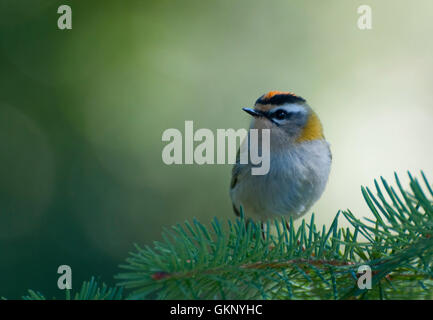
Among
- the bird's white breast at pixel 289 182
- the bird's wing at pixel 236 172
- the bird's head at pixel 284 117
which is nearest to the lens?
the bird's white breast at pixel 289 182

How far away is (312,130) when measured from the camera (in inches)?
118

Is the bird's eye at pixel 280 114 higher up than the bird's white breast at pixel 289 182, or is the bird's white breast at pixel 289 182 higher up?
the bird's eye at pixel 280 114

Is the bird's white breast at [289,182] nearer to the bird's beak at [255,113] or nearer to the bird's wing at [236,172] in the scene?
the bird's wing at [236,172]

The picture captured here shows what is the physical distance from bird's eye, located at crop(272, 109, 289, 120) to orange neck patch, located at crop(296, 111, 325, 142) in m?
0.16

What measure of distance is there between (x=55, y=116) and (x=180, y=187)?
98cm

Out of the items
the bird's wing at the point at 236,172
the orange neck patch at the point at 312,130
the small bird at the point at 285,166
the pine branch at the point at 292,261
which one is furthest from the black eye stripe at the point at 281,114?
the pine branch at the point at 292,261

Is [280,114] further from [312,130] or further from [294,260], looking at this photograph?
[294,260]

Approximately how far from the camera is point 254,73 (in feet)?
11.0

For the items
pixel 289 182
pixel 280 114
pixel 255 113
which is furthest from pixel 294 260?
pixel 280 114

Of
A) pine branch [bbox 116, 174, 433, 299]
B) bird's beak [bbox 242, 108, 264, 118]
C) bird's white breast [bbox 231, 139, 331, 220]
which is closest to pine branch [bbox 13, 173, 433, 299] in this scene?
pine branch [bbox 116, 174, 433, 299]

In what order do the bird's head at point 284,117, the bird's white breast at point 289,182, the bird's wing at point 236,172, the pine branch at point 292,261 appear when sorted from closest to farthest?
the pine branch at point 292,261 → the bird's white breast at point 289,182 → the bird's head at point 284,117 → the bird's wing at point 236,172

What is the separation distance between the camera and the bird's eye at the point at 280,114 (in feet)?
9.45

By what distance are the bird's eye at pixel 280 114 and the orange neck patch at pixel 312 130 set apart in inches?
6.1
